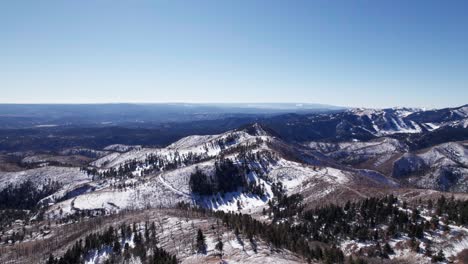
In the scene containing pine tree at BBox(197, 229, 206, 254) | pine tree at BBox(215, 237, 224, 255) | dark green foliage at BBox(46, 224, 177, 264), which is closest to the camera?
pine tree at BBox(215, 237, 224, 255)

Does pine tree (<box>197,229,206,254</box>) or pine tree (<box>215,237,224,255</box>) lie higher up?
pine tree (<box>215,237,224,255</box>)

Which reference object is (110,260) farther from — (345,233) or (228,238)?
(345,233)

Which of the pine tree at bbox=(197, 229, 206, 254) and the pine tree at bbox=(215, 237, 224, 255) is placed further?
the pine tree at bbox=(197, 229, 206, 254)

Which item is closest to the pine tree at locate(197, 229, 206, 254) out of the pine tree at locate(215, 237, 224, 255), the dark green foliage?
the pine tree at locate(215, 237, 224, 255)

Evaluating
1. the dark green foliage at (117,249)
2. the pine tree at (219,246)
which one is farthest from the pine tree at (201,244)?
the dark green foliage at (117,249)

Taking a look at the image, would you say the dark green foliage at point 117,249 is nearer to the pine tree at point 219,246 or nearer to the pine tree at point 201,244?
the pine tree at point 201,244

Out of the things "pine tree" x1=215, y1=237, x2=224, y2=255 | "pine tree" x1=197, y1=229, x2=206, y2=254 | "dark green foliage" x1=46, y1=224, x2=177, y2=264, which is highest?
"pine tree" x1=215, y1=237, x2=224, y2=255

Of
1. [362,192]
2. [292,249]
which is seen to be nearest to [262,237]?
[292,249]

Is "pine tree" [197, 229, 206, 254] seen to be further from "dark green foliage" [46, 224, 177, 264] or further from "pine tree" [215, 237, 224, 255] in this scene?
"dark green foliage" [46, 224, 177, 264]

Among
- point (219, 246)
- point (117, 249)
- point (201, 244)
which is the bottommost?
point (117, 249)

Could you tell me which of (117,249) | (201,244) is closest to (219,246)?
(201,244)

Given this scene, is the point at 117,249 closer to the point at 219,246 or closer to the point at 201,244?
the point at 201,244

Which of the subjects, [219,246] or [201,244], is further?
[201,244]
